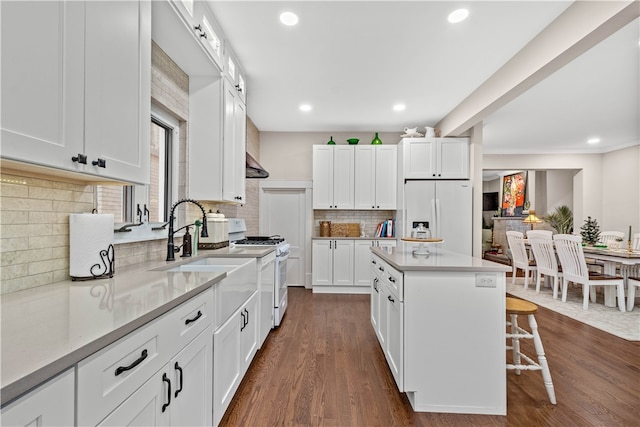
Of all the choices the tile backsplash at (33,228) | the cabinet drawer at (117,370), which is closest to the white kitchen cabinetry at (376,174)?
the tile backsplash at (33,228)

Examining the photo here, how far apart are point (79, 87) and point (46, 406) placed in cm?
107

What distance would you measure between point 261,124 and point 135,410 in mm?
4833

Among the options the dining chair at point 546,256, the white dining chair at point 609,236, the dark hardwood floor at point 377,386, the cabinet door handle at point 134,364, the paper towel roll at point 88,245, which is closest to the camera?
the cabinet door handle at point 134,364

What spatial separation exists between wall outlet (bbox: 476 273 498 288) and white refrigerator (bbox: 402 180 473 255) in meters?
2.95

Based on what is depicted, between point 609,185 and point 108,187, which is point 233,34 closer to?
point 108,187

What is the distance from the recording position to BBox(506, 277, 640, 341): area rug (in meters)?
3.40

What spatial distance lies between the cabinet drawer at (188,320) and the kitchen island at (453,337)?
47.2 inches

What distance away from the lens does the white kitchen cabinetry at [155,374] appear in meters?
0.77

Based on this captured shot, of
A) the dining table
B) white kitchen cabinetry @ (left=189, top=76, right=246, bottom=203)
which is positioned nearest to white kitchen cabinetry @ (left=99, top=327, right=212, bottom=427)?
white kitchen cabinetry @ (left=189, top=76, right=246, bottom=203)

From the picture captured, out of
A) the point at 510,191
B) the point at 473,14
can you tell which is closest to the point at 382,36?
the point at 473,14

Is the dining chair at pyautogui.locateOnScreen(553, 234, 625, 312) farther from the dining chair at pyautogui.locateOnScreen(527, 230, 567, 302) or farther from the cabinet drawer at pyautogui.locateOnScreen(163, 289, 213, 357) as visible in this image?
the cabinet drawer at pyautogui.locateOnScreen(163, 289, 213, 357)

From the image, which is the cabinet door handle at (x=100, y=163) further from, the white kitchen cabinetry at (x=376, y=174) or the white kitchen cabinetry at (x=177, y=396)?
the white kitchen cabinetry at (x=376, y=174)

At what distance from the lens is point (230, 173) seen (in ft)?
9.84

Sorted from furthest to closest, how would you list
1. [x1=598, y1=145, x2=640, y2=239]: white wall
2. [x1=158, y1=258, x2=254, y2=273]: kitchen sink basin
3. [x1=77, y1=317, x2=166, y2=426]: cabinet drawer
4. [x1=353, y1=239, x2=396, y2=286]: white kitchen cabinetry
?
[x1=598, y1=145, x2=640, y2=239]: white wall → [x1=353, y1=239, x2=396, y2=286]: white kitchen cabinetry → [x1=158, y1=258, x2=254, y2=273]: kitchen sink basin → [x1=77, y1=317, x2=166, y2=426]: cabinet drawer
